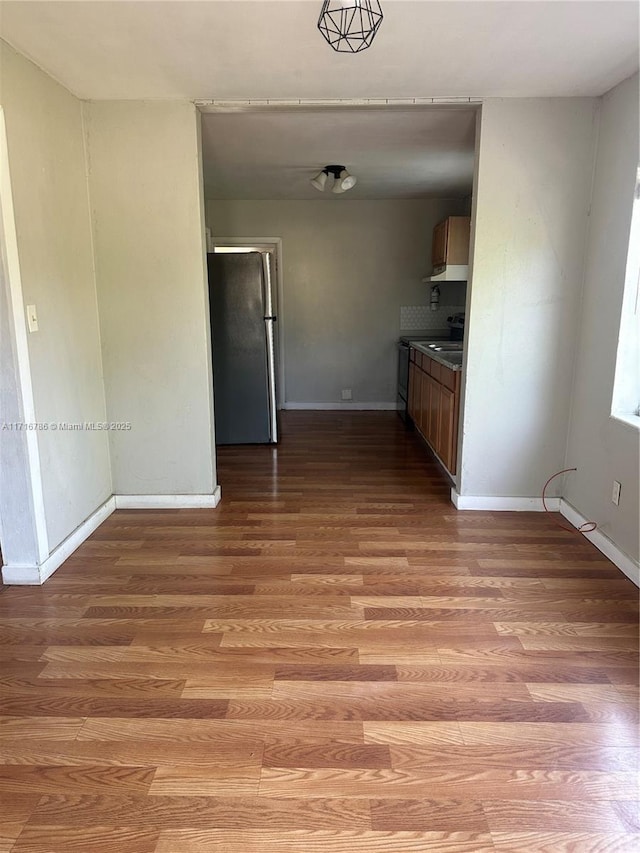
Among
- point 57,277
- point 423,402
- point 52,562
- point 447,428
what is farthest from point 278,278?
point 52,562

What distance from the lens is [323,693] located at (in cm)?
182

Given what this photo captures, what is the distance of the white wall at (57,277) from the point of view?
2.37m

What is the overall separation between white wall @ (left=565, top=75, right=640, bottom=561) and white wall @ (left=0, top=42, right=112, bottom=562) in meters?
2.81

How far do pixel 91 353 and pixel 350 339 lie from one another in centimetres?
357

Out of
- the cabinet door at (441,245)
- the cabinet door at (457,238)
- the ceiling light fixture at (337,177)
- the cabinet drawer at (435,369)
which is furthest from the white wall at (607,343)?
the ceiling light fixture at (337,177)

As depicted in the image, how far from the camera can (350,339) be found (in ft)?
20.3

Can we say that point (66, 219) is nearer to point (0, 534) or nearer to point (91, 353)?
point (91, 353)

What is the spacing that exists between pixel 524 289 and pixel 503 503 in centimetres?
132

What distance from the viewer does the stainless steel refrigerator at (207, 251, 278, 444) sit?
448 cm

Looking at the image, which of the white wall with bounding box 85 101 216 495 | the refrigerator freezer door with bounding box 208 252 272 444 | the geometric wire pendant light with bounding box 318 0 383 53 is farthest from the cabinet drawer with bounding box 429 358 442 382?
the geometric wire pendant light with bounding box 318 0 383 53

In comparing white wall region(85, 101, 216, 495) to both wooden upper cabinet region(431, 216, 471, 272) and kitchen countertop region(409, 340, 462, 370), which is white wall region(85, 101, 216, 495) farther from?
wooden upper cabinet region(431, 216, 471, 272)

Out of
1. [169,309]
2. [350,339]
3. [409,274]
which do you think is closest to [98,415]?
[169,309]

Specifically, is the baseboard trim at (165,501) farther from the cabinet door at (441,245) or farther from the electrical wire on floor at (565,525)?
the cabinet door at (441,245)

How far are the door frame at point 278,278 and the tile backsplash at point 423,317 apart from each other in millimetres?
1389
